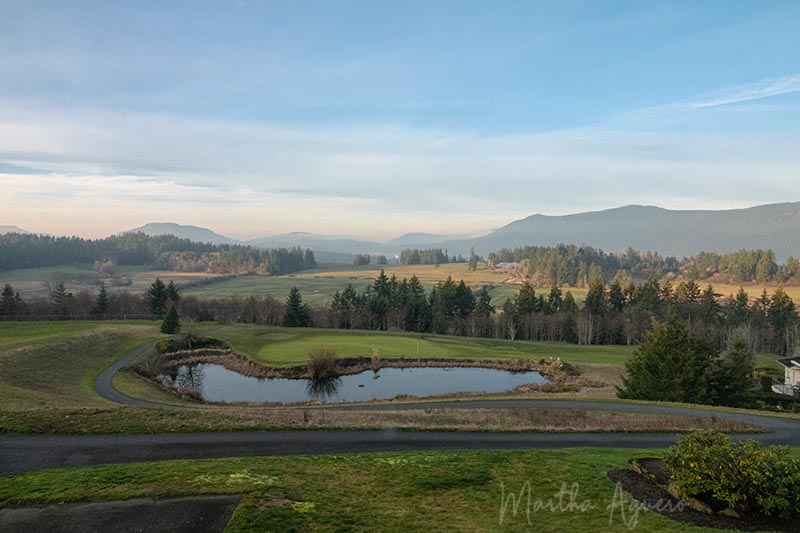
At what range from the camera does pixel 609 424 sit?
83.4ft

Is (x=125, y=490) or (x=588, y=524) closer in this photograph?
(x=588, y=524)

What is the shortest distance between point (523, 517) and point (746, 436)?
1851cm

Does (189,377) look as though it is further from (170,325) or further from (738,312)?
(738,312)

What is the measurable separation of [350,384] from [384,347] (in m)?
15.0

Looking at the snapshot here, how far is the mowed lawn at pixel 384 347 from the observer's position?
61.4m

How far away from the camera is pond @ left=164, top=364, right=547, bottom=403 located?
45781mm

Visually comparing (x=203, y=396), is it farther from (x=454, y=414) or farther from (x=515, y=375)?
(x=515, y=375)

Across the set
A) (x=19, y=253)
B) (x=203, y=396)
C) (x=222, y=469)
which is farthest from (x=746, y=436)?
(x=19, y=253)

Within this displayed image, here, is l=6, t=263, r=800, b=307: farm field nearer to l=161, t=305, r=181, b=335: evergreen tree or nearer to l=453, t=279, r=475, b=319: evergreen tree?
l=453, t=279, r=475, b=319: evergreen tree

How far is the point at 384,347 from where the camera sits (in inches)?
2579

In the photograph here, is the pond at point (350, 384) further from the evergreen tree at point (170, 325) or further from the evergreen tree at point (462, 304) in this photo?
the evergreen tree at point (462, 304)

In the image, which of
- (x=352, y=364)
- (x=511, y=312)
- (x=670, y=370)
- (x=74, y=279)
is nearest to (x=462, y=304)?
(x=511, y=312)

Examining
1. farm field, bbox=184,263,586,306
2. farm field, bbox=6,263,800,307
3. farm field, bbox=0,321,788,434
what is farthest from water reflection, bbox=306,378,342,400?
farm field, bbox=184,263,586,306

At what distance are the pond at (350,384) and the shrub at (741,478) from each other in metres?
32.3
